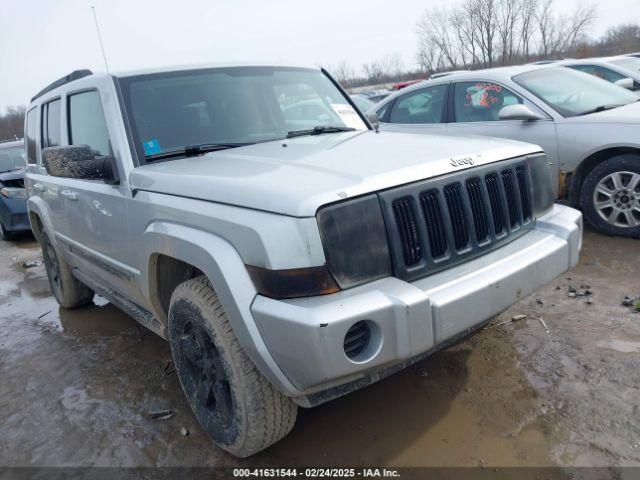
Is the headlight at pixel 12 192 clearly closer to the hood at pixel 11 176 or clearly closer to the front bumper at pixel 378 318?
the hood at pixel 11 176

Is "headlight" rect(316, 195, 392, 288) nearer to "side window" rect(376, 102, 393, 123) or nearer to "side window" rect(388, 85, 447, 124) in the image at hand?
"side window" rect(388, 85, 447, 124)

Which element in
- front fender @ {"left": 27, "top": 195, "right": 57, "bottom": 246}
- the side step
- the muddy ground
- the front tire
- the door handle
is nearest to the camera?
the front tire

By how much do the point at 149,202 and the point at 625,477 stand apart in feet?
8.18

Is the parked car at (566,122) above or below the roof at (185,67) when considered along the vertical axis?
below

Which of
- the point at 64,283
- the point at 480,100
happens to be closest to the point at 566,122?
the point at 480,100

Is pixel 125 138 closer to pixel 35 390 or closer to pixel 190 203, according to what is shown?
pixel 190 203

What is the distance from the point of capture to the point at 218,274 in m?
2.11

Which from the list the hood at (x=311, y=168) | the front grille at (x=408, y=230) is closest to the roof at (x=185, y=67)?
the hood at (x=311, y=168)

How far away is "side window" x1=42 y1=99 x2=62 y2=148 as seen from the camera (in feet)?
13.4

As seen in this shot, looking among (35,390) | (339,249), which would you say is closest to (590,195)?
(339,249)

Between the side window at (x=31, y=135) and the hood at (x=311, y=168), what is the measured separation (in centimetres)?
263

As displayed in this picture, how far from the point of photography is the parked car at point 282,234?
1.93m

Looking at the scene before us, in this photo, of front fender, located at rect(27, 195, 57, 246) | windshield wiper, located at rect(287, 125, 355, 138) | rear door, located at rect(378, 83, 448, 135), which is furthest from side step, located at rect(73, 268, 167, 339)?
rear door, located at rect(378, 83, 448, 135)

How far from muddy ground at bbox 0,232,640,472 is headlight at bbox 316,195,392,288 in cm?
97
